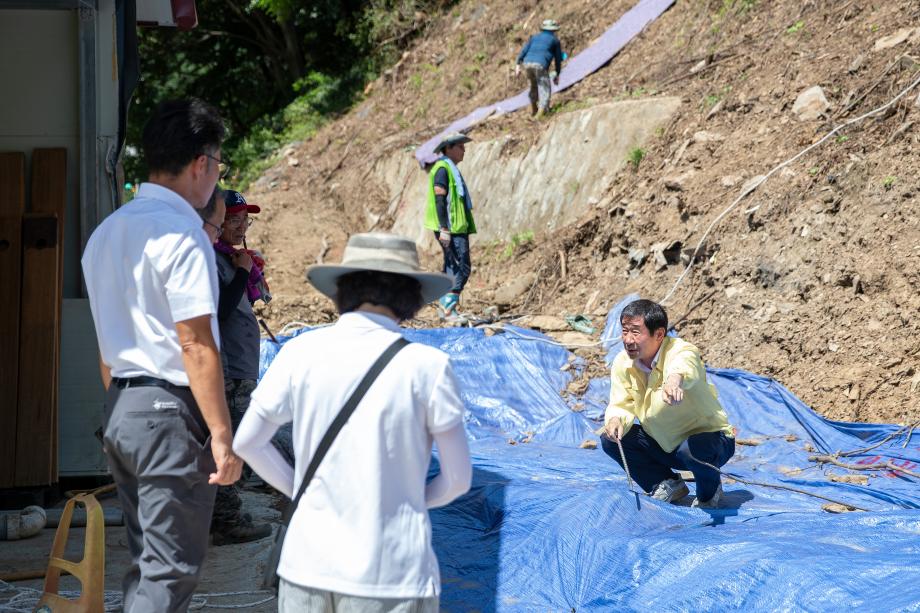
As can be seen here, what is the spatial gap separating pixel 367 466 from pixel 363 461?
0.01 metres

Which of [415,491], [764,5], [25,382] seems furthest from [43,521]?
[764,5]

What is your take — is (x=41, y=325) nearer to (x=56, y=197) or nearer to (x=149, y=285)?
(x=56, y=197)

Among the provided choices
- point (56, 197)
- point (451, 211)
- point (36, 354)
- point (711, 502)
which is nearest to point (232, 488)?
point (36, 354)

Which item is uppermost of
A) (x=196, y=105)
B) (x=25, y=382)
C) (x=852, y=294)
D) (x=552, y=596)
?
(x=196, y=105)

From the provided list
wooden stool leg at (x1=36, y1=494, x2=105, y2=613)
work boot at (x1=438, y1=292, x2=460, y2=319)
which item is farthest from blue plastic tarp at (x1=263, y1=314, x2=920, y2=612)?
work boot at (x1=438, y1=292, x2=460, y2=319)

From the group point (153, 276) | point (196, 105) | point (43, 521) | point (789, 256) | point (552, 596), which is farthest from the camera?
point (789, 256)

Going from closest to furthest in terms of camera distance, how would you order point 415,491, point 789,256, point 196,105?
point 415,491
point 196,105
point 789,256

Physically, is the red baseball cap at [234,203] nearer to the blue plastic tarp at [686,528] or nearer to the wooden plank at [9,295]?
the wooden plank at [9,295]

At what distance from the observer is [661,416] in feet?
18.3

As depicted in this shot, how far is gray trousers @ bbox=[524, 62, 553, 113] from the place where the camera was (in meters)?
13.9

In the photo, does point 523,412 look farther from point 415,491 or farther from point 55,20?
point 415,491

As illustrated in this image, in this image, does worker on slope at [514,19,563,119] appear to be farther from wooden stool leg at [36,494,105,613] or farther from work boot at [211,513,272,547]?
wooden stool leg at [36,494,105,613]

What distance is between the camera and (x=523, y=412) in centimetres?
813

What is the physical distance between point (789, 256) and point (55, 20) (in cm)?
614
